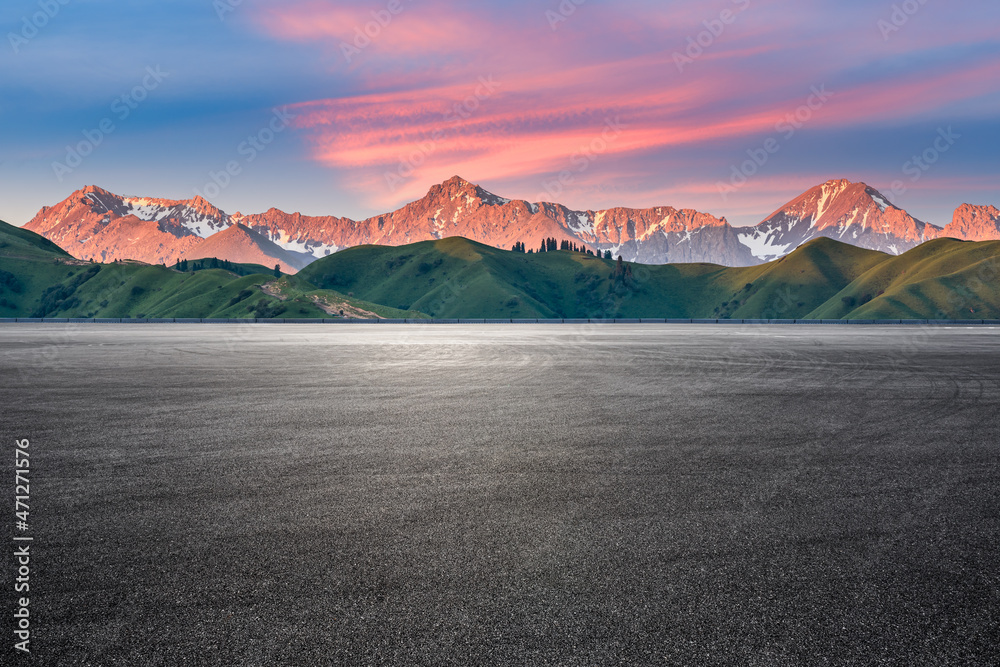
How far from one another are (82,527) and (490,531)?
163 inches

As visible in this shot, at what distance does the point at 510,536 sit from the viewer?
7055 millimetres

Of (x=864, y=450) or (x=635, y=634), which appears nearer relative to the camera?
(x=635, y=634)

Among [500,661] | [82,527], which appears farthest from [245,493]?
[500,661]

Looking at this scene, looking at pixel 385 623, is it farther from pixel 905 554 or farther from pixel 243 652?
pixel 905 554

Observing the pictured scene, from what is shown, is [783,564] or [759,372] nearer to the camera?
[783,564]

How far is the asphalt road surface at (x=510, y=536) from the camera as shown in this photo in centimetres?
496

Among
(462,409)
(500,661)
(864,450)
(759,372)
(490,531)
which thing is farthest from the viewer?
(759,372)

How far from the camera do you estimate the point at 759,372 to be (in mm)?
26250

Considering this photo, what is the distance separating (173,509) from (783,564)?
634 cm

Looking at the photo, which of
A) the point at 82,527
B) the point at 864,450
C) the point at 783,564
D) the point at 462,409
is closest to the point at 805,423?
the point at 864,450

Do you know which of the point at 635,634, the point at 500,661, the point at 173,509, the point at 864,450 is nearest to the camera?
the point at 500,661

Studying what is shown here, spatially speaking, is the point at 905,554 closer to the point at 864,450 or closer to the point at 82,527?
the point at 864,450

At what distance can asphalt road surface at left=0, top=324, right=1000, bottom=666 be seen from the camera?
4957 mm

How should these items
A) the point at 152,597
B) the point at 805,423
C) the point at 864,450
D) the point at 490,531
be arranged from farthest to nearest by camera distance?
1. the point at 805,423
2. the point at 864,450
3. the point at 490,531
4. the point at 152,597
